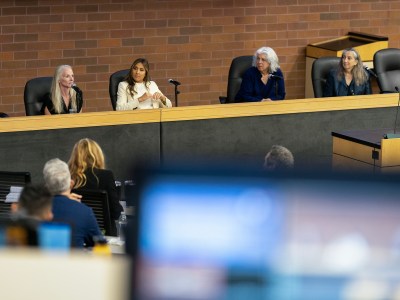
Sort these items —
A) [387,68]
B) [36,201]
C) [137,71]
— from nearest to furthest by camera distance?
1. [36,201]
2. [137,71]
3. [387,68]

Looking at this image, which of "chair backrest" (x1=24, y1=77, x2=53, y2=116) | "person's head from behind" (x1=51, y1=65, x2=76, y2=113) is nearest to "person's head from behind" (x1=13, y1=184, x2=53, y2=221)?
"person's head from behind" (x1=51, y1=65, x2=76, y2=113)

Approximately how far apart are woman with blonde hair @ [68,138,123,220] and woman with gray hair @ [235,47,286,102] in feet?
11.8

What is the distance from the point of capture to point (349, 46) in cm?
1277

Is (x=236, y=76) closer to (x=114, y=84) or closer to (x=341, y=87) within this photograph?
(x=341, y=87)

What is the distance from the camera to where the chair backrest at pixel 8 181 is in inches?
269

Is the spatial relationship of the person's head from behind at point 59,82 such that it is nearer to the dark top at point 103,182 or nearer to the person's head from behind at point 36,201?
the dark top at point 103,182

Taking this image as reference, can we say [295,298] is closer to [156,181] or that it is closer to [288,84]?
[156,181]

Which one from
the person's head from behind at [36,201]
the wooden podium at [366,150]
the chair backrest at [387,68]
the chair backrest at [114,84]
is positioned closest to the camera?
the person's head from behind at [36,201]

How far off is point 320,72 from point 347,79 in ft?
1.07

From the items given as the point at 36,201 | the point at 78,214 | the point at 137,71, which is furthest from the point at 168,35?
the point at 36,201

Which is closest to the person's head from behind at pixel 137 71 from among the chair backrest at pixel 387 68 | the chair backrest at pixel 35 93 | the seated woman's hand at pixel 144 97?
the seated woman's hand at pixel 144 97

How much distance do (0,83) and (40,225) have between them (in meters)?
9.82

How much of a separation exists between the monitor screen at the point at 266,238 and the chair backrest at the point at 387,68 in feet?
31.1

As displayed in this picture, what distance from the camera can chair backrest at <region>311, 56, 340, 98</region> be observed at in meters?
10.9
